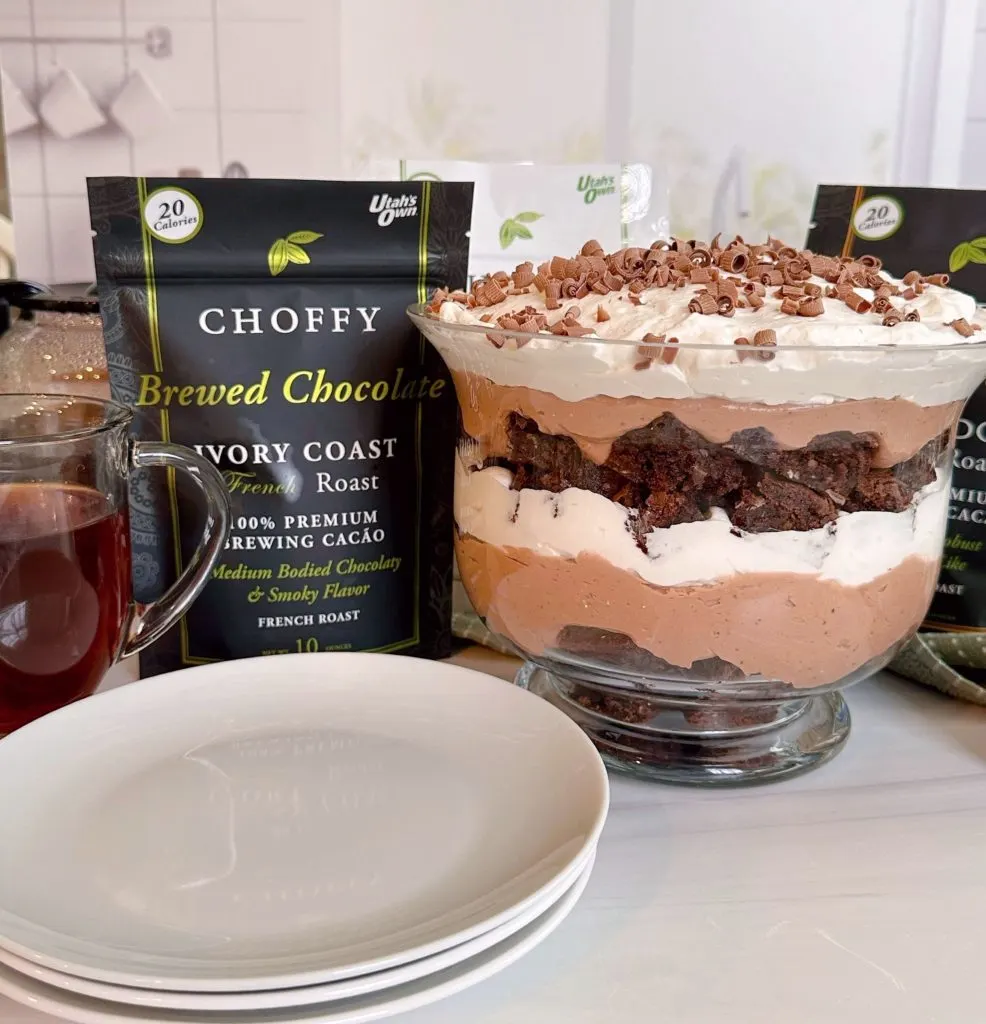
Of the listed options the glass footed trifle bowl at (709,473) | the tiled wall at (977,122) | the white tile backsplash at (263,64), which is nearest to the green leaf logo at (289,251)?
the glass footed trifle bowl at (709,473)

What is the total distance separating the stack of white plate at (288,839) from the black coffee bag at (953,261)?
42 centimetres

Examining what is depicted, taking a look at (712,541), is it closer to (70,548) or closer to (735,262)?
(735,262)

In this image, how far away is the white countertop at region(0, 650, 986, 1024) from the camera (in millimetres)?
491

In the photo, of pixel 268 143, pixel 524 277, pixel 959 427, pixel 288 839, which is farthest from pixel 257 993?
pixel 268 143

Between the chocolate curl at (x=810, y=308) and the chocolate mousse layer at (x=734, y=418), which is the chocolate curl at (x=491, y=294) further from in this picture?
the chocolate curl at (x=810, y=308)

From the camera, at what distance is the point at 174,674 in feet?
2.30

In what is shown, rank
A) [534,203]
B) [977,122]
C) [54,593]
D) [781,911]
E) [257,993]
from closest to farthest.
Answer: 1. [257,993]
2. [781,911]
3. [54,593]
4. [534,203]
5. [977,122]

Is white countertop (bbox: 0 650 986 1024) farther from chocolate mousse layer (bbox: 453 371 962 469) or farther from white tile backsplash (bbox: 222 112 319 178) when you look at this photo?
white tile backsplash (bbox: 222 112 319 178)

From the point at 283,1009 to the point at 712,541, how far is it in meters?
0.34

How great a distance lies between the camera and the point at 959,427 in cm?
83

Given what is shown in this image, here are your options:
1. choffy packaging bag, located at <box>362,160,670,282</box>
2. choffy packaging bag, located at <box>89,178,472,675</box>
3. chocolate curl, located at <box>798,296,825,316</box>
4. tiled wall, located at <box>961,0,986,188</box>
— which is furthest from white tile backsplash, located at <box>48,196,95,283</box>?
tiled wall, located at <box>961,0,986,188</box>

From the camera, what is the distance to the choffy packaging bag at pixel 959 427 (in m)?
0.83

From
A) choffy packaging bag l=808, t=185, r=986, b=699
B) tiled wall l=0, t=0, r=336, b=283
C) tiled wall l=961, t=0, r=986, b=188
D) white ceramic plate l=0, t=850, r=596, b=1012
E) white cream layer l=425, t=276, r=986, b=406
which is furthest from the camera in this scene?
tiled wall l=961, t=0, r=986, b=188

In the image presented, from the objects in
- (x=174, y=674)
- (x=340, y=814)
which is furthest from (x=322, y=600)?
(x=340, y=814)
